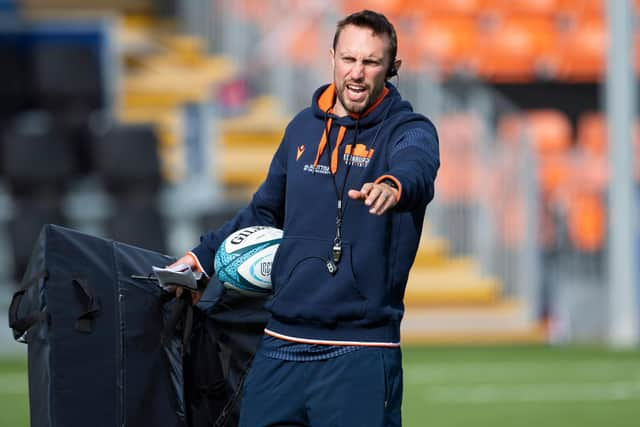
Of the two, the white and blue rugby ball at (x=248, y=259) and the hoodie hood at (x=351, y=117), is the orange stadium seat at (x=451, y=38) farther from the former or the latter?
the hoodie hood at (x=351, y=117)

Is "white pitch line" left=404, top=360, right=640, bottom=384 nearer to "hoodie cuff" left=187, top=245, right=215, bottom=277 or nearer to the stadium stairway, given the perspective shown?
the stadium stairway

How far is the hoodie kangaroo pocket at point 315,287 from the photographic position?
146 inches

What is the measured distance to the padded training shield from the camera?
4.00 metres

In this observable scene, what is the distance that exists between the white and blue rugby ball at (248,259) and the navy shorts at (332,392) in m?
0.29

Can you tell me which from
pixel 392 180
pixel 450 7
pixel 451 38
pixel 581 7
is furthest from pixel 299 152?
pixel 581 7

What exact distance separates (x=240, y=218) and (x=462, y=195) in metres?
9.03

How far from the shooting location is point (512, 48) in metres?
17.7

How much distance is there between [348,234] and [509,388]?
206 inches

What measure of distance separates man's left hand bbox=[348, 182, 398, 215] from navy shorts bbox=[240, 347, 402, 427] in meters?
0.53

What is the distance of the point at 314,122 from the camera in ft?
12.8

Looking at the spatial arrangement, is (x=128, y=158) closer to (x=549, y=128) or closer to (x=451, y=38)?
(x=451, y=38)

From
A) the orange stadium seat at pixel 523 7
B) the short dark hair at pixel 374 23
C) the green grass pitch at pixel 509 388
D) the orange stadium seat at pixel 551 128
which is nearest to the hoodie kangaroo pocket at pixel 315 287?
the short dark hair at pixel 374 23

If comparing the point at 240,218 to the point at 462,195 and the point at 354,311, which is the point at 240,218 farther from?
the point at 462,195

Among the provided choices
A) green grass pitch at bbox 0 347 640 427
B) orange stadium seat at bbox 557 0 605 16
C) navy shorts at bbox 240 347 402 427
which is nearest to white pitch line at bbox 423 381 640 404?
green grass pitch at bbox 0 347 640 427
